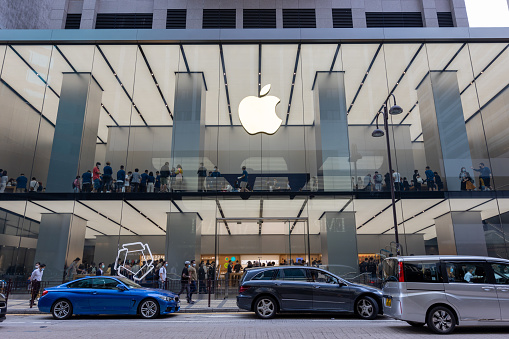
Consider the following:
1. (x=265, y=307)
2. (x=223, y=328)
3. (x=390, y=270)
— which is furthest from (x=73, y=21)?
(x=390, y=270)

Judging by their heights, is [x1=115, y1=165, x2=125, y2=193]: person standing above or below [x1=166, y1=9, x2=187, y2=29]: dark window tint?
below

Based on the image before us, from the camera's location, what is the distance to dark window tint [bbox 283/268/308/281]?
33.7ft

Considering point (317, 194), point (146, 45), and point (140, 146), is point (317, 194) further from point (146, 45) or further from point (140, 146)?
point (146, 45)

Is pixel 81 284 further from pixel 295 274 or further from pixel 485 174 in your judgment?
pixel 485 174

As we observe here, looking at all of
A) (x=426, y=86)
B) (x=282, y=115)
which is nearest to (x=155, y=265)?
(x=282, y=115)

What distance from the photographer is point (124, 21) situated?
24594 mm

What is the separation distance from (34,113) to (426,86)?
2411 cm

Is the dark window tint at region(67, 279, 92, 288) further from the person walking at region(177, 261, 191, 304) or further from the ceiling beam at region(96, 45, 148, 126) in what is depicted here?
the ceiling beam at region(96, 45, 148, 126)

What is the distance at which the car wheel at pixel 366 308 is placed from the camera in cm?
993

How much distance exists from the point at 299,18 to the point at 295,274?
2003 centimetres

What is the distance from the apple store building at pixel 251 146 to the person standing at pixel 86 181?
0.07 metres

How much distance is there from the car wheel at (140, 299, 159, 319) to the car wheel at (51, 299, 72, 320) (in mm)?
2154

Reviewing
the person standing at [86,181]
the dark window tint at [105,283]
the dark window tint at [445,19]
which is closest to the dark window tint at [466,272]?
the dark window tint at [105,283]

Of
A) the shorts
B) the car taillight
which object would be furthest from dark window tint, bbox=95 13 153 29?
the car taillight
